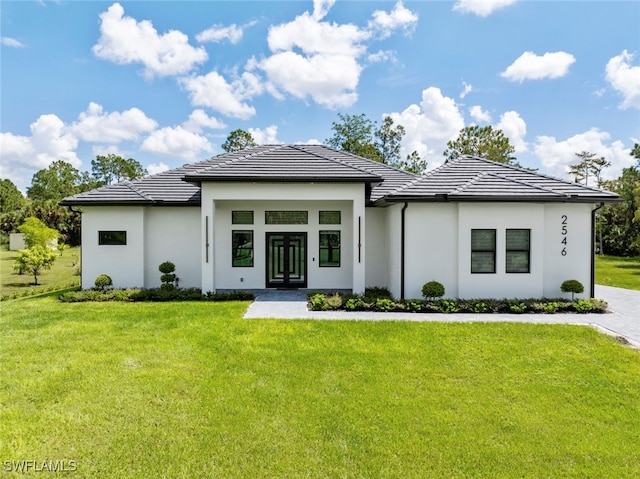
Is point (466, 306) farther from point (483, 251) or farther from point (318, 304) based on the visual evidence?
point (318, 304)

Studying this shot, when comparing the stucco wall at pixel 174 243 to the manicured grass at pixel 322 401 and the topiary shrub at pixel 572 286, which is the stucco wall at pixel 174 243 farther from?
the topiary shrub at pixel 572 286

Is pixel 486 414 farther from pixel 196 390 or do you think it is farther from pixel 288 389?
pixel 196 390

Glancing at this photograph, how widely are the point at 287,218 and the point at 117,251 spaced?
21.7 ft

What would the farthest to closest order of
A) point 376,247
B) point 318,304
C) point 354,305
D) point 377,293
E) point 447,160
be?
point 447,160 → point 376,247 → point 377,293 → point 318,304 → point 354,305

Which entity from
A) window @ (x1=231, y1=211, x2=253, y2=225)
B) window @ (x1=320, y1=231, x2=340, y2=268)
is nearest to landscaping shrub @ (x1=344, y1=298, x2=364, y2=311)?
window @ (x1=320, y1=231, x2=340, y2=268)

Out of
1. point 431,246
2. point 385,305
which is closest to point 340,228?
point 431,246

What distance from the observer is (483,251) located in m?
11.1

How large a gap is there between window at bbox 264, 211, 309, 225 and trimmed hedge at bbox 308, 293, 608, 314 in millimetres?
4328

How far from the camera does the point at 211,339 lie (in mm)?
7625

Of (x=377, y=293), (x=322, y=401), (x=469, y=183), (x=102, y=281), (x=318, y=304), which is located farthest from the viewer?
(x=102, y=281)

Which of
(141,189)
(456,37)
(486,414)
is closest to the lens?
(486,414)

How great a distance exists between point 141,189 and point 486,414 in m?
14.0

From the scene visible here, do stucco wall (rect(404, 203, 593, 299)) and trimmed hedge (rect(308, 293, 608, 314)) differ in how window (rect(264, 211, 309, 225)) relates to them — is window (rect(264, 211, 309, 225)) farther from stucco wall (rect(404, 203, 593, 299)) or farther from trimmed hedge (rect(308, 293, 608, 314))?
stucco wall (rect(404, 203, 593, 299))

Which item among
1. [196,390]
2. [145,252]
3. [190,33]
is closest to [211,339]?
[196,390]
